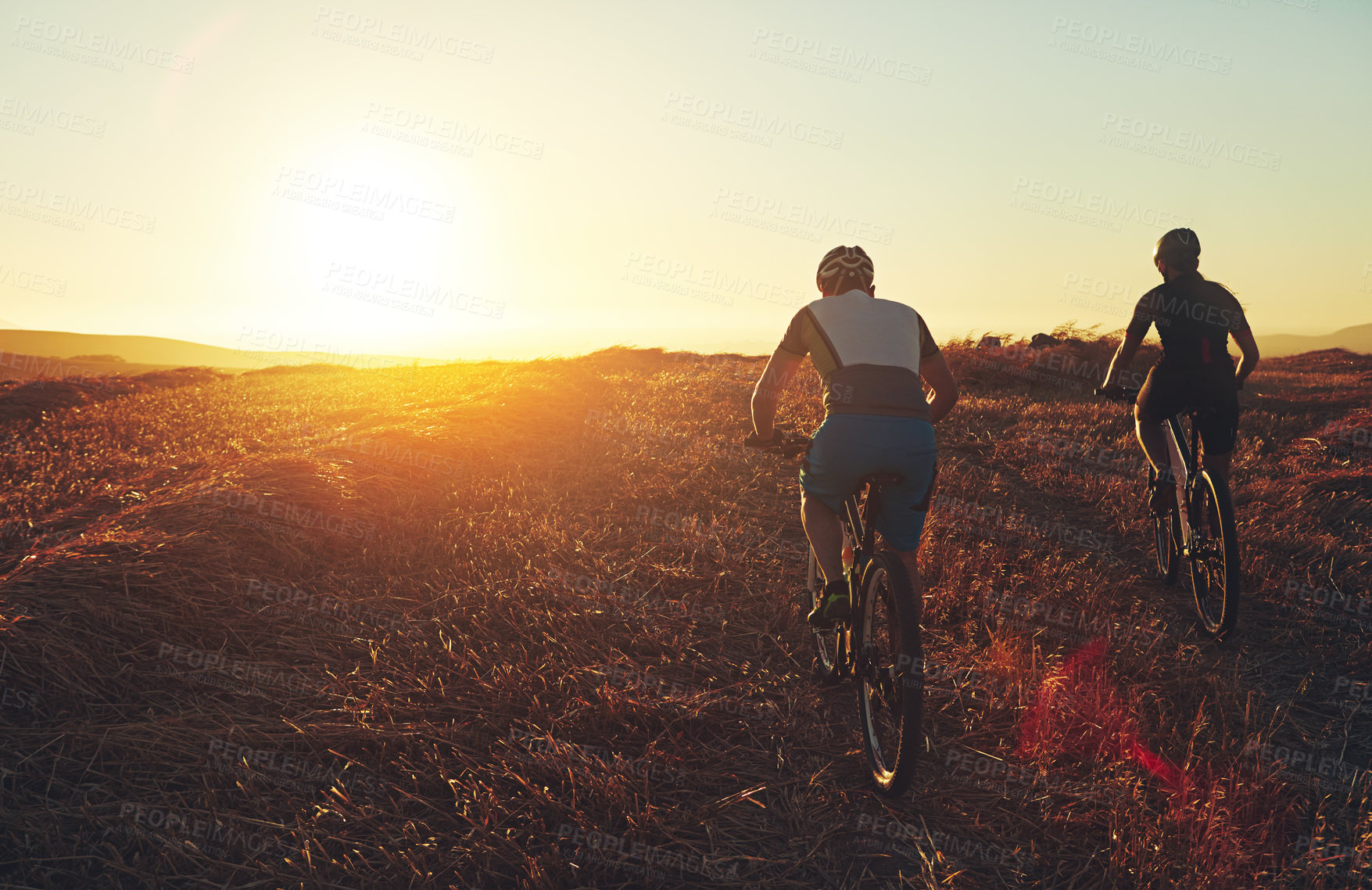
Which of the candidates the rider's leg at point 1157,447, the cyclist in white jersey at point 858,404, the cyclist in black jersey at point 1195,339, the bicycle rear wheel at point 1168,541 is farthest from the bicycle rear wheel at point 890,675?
the bicycle rear wheel at point 1168,541

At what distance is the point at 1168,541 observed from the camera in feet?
17.4

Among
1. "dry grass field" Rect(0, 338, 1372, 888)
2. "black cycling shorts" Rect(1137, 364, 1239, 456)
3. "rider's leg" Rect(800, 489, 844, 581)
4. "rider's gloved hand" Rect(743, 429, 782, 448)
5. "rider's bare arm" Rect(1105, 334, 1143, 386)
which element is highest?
"rider's bare arm" Rect(1105, 334, 1143, 386)

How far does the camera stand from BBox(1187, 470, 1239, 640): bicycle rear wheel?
411 centimetres

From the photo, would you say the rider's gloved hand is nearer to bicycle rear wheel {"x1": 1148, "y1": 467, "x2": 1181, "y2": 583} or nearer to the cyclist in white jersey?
the cyclist in white jersey

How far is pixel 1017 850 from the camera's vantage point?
2529 millimetres

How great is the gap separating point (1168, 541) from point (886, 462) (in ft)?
13.3

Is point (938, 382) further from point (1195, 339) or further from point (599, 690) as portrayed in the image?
point (1195, 339)

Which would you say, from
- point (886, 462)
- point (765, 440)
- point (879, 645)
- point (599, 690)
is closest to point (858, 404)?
point (886, 462)

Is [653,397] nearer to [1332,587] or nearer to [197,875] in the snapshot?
[1332,587]

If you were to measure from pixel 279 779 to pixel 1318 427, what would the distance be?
14.6m

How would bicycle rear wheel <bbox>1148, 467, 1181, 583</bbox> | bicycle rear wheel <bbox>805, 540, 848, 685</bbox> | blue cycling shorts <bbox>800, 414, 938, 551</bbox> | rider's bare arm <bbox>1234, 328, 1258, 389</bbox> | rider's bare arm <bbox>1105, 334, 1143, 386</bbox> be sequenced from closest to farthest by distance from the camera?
blue cycling shorts <bbox>800, 414, 938, 551</bbox> < bicycle rear wheel <bbox>805, 540, 848, 685</bbox> < rider's bare arm <bbox>1234, 328, 1258, 389</bbox> < rider's bare arm <bbox>1105, 334, 1143, 386</bbox> < bicycle rear wheel <bbox>1148, 467, 1181, 583</bbox>

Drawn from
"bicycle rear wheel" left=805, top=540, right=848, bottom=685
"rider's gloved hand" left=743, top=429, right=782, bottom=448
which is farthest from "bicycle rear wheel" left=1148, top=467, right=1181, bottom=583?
"rider's gloved hand" left=743, top=429, right=782, bottom=448

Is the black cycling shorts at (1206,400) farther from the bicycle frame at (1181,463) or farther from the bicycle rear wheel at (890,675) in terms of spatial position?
the bicycle rear wheel at (890,675)

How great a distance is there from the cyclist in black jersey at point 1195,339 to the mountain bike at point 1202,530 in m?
0.13
